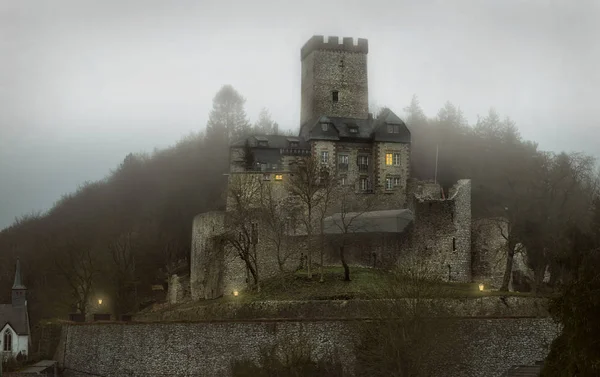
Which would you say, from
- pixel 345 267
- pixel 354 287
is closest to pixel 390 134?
pixel 345 267

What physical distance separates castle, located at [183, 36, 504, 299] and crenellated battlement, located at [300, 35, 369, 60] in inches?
2.9

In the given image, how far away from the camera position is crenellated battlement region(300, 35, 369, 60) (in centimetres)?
7438

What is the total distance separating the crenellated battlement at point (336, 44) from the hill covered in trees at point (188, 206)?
11328mm

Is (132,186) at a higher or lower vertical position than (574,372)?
higher

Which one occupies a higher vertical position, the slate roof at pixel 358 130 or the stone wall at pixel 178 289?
the slate roof at pixel 358 130

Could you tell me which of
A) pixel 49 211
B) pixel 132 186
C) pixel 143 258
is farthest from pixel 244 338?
pixel 49 211

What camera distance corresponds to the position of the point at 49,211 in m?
115

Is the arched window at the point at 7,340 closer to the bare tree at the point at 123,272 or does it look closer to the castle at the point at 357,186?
the bare tree at the point at 123,272

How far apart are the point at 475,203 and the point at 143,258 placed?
2757 cm

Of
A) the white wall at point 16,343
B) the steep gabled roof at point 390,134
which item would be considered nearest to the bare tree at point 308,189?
the steep gabled roof at point 390,134

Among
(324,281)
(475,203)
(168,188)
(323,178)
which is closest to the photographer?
(324,281)

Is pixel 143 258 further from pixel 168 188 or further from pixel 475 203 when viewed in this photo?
pixel 475 203

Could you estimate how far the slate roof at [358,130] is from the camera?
70688 millimetres

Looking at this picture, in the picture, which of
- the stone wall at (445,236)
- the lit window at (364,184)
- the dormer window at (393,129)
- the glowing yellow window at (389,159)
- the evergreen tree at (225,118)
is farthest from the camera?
the evergreen tree at (225,118)
